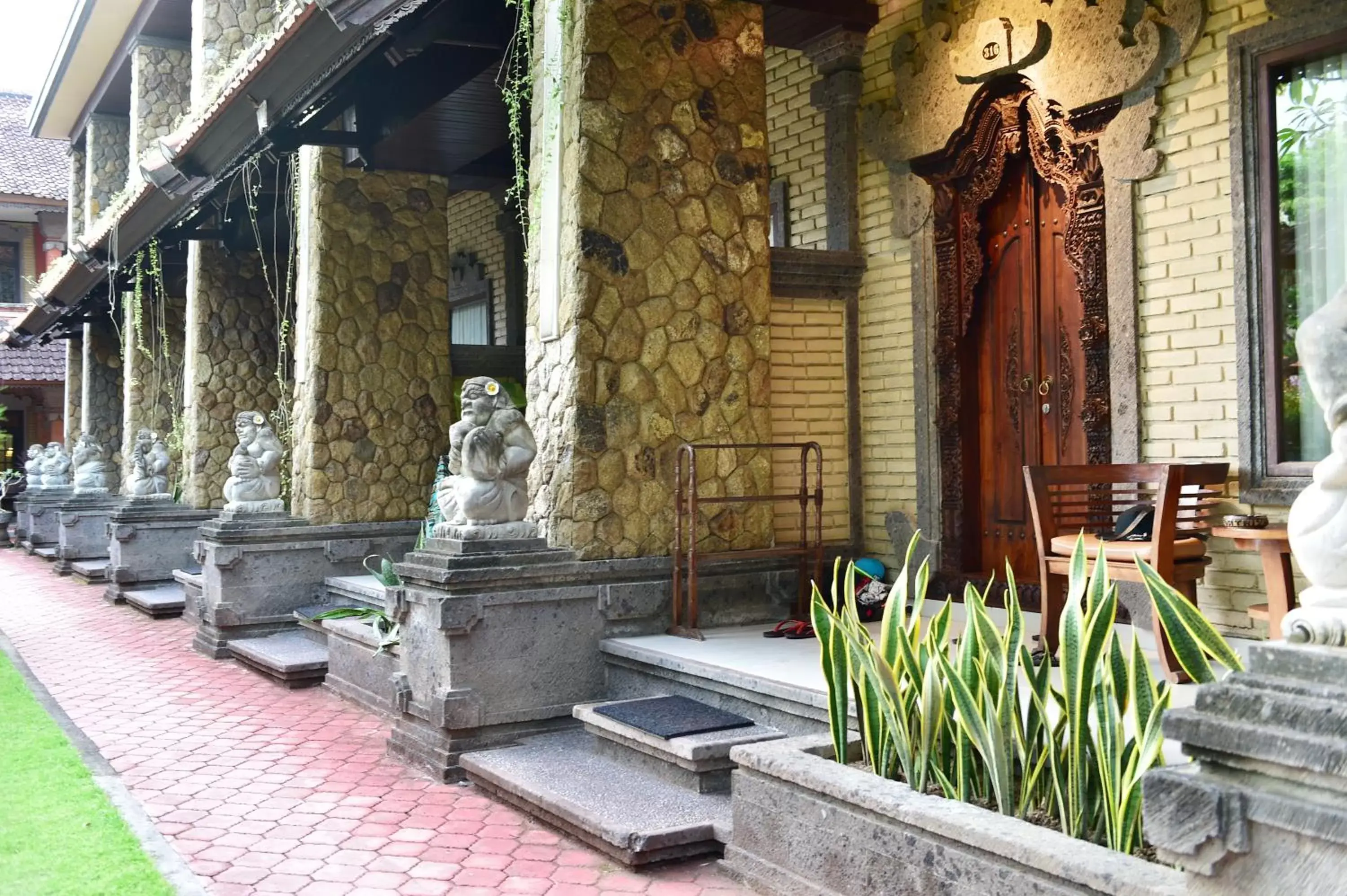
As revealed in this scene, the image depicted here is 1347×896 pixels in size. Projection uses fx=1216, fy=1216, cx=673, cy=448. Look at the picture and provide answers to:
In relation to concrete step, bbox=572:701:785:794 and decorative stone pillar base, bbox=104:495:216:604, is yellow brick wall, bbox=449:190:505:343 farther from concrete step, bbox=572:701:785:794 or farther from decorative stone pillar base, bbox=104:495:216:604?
concrete step, bbox=572:701:785:794

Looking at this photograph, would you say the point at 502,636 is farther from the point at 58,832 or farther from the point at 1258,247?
the point at 1258,247

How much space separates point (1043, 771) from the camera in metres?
3.18

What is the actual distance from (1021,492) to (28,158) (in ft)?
85.9

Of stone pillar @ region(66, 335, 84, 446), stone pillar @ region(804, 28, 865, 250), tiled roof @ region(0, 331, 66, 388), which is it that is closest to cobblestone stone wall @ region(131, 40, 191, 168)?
stone pillar @ region(66, 335, 84, 446)

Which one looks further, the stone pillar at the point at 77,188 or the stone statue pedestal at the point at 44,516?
the stone pillar at the point at 77,188

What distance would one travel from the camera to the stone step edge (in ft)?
14.5

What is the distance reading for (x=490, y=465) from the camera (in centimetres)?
558

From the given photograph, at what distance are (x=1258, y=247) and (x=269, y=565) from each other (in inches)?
272

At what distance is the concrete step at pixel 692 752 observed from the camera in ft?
14.5

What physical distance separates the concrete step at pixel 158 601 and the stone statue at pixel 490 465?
19.7 feet

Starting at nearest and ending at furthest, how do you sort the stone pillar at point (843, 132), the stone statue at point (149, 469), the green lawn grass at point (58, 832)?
the green lawn grass at point (58, 832) → the stone pillar at point (843, 132) → the stone statue at point (149, 469)

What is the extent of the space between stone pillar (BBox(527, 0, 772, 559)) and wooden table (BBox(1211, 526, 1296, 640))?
2561mm

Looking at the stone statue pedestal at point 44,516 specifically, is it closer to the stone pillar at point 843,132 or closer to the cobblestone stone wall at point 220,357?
the cobblestone stone wall at point 220,357

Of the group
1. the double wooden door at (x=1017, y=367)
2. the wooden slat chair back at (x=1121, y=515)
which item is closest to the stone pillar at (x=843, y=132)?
the double wooden door at (x=1017, y=367)
